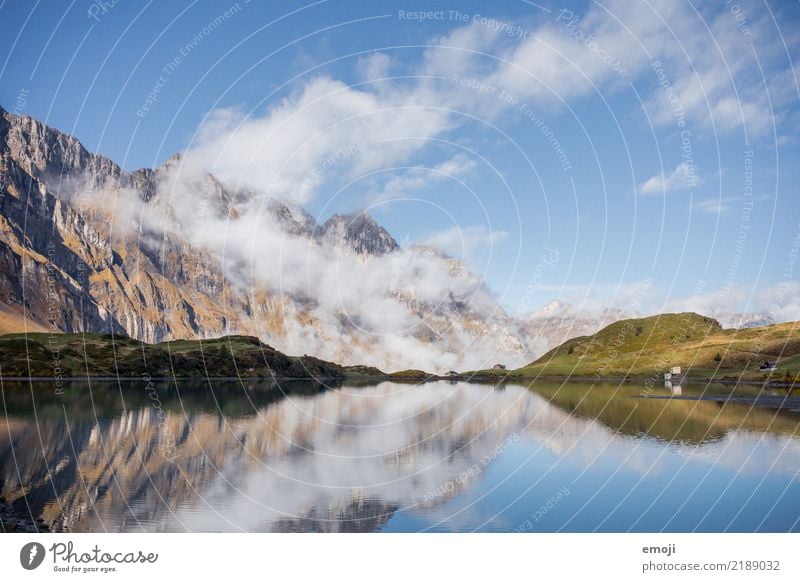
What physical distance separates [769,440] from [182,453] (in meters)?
59.5

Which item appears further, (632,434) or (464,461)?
(632,434)

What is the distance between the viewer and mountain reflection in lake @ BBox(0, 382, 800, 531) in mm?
31609

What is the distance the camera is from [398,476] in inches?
1662

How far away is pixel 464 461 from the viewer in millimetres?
49562

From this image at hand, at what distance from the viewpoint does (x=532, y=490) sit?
39.4 m

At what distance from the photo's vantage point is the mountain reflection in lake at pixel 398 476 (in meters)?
31.6
